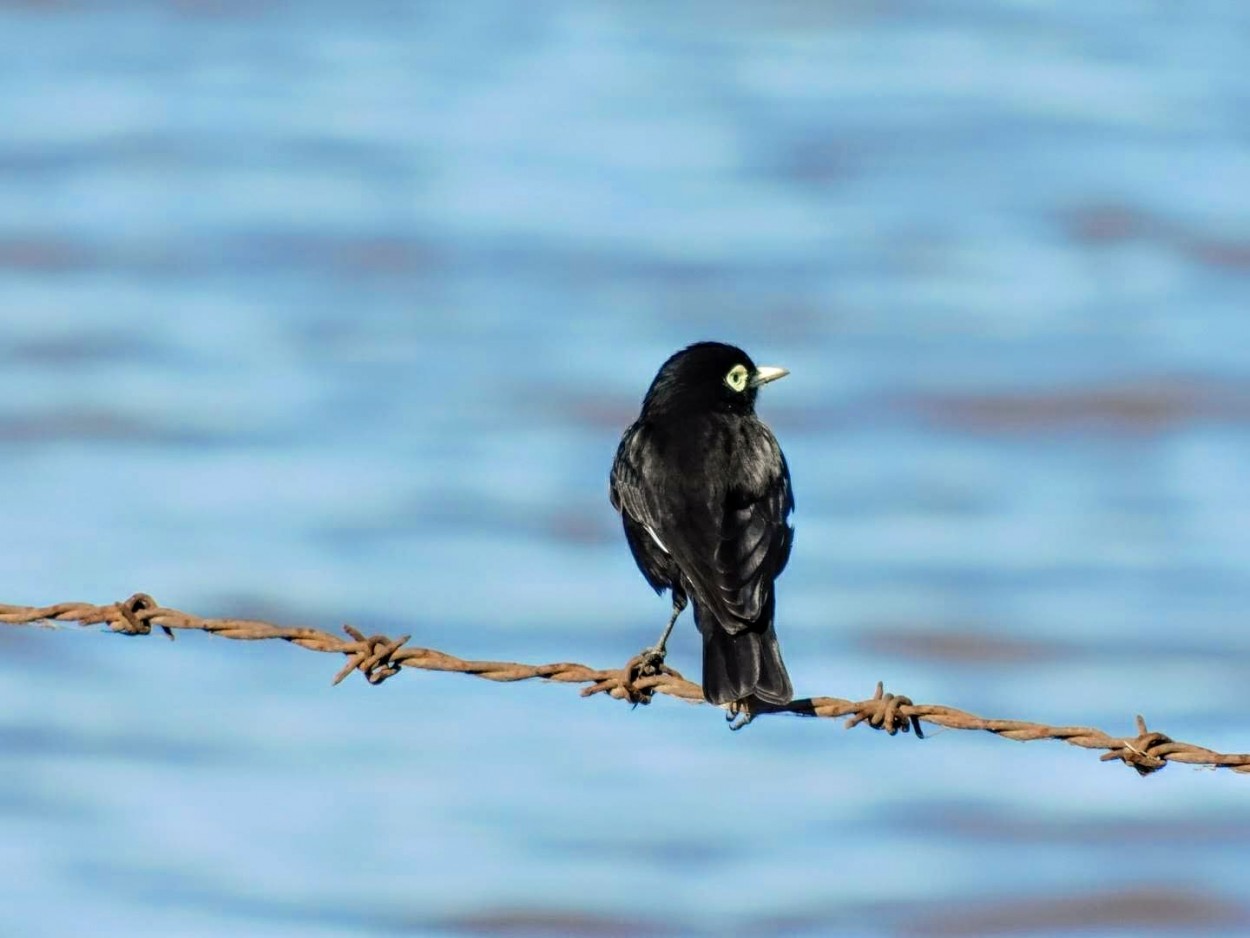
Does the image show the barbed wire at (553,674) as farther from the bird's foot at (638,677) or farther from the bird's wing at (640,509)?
the bird's wing at (640,509)

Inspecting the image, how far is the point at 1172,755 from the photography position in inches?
207

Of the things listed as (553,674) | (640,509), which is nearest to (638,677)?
(553,674)

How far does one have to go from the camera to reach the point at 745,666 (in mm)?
6871

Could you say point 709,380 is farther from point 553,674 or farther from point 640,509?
point 553,674

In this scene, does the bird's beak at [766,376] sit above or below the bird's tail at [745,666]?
above

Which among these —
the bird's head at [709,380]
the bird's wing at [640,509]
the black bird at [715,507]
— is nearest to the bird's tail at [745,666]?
the black bird at [715,507]

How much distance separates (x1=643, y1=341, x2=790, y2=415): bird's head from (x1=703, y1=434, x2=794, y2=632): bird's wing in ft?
1.73

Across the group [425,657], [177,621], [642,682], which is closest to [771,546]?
[642,682]

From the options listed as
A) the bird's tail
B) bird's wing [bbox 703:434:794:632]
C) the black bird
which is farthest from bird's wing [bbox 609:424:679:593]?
the bird's tail

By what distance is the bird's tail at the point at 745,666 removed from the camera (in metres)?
6.77

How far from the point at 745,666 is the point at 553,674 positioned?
126 centimetres

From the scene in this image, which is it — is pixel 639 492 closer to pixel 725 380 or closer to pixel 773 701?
pixel 725 380

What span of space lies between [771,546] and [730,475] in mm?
471

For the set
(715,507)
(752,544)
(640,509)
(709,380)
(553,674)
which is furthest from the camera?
(709,380)
